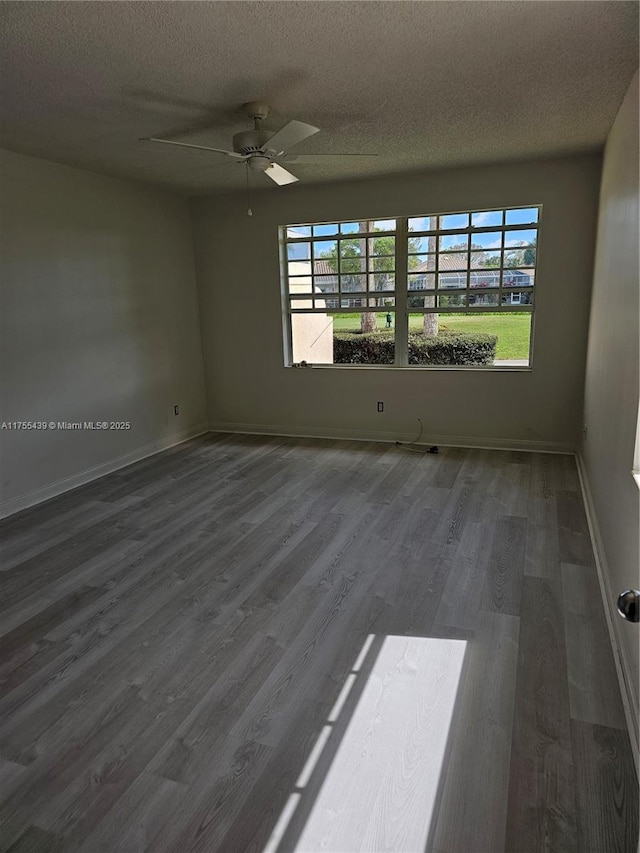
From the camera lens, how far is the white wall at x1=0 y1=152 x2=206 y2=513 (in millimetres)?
3834

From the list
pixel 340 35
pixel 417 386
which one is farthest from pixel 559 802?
pixel 417 386

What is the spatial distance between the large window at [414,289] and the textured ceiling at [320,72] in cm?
100

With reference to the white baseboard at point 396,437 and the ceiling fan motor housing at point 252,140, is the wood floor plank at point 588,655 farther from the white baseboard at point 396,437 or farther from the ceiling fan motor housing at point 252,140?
the ceiling fan motor housing at point 252,140

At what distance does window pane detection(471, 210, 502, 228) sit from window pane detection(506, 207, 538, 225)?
0.28ft

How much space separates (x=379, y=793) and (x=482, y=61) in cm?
303

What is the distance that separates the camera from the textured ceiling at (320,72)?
6.79ft

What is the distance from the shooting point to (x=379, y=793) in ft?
5.14

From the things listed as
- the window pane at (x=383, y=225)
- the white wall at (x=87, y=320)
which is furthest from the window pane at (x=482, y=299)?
the white wall at (x=87, y=320)

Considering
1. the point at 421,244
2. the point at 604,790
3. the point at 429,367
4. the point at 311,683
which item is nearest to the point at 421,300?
the point at 421,244

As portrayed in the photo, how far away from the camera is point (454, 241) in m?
4.90

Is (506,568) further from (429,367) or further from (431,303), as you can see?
(431,303)

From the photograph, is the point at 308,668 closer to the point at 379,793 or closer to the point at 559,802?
the point at 379,793

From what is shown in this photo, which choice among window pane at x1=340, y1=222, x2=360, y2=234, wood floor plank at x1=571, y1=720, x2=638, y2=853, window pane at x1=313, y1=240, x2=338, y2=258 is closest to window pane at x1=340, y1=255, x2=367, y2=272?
window pane at x1=313, y1=240, x2=338, y2=258

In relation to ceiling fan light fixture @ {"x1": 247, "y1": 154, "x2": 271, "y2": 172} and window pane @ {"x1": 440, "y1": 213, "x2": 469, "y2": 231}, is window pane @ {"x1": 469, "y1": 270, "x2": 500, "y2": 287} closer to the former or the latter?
window pane @ {"x1": 440, "y1": 213, "x2": 469, "y2": 231}
